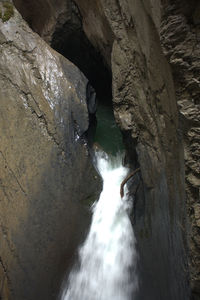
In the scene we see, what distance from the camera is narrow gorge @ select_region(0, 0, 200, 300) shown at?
7.36ft

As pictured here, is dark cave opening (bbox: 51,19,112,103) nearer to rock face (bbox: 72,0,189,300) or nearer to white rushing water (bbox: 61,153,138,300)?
rock face (bbox: 72,0,189,300)

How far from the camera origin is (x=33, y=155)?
3.54 m

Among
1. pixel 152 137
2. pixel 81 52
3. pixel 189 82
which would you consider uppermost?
pixel 81 52

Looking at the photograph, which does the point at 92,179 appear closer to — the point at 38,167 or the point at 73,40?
the point at 38,167

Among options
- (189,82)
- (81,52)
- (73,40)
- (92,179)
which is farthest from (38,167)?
(81,52)

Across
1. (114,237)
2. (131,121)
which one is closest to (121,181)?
(114,237)

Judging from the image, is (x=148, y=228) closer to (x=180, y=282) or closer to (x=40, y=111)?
(x=180, y=282)

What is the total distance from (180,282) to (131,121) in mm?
2117

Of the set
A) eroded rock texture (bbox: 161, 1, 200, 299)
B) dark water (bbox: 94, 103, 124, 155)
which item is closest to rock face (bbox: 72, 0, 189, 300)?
eroded rock texture (bbox: 161, 1, 200, 299)

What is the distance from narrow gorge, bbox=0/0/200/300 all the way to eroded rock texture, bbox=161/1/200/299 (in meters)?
0.02

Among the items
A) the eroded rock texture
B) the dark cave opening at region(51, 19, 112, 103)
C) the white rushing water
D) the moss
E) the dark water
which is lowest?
the white rushing water

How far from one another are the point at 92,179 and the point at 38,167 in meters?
1.03

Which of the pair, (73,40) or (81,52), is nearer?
(73,40)

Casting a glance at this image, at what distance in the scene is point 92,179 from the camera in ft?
13.4
